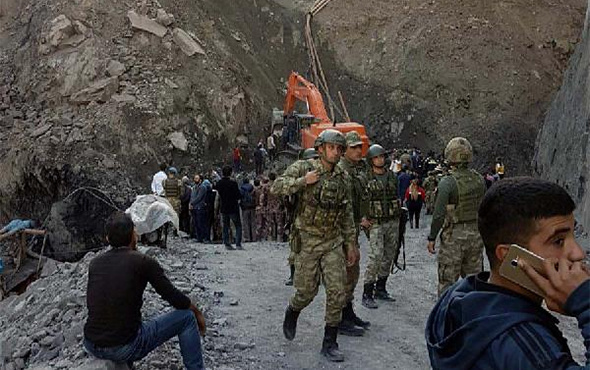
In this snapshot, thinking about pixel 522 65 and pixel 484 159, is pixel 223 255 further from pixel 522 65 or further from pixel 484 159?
pixel 522 65

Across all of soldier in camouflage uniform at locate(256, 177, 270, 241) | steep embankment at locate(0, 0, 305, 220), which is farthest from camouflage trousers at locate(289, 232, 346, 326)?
steep embankment at locate(0, 0, 305, 220)

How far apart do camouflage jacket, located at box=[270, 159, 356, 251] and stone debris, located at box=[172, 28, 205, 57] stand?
17.2m

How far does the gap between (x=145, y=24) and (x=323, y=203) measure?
1791 centimetres

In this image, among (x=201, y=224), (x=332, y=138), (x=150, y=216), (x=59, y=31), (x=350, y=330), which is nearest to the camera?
(x=332, y=138)

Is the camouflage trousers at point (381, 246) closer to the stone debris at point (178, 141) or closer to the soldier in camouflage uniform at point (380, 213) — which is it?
the soldier in camouflage uniform at point (380, 213)

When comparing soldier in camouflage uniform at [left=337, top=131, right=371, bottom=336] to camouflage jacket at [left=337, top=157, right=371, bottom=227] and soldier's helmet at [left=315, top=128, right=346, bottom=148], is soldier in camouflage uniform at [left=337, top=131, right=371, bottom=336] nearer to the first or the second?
camouflage jacket at [left=337, top=157, right=371, bottom=227]

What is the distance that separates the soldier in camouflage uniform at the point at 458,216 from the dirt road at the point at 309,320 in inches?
33.7

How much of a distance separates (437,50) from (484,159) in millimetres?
4845

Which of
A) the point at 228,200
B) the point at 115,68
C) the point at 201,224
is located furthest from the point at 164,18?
the point at 228,200

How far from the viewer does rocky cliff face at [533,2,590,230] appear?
13544mm

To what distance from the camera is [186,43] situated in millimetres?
22203

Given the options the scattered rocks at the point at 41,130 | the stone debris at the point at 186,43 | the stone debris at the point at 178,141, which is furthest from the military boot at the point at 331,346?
the stone debris at the point at 186,43

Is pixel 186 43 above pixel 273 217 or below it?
above

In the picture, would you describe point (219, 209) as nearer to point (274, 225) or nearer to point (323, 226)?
point (274, 225)
